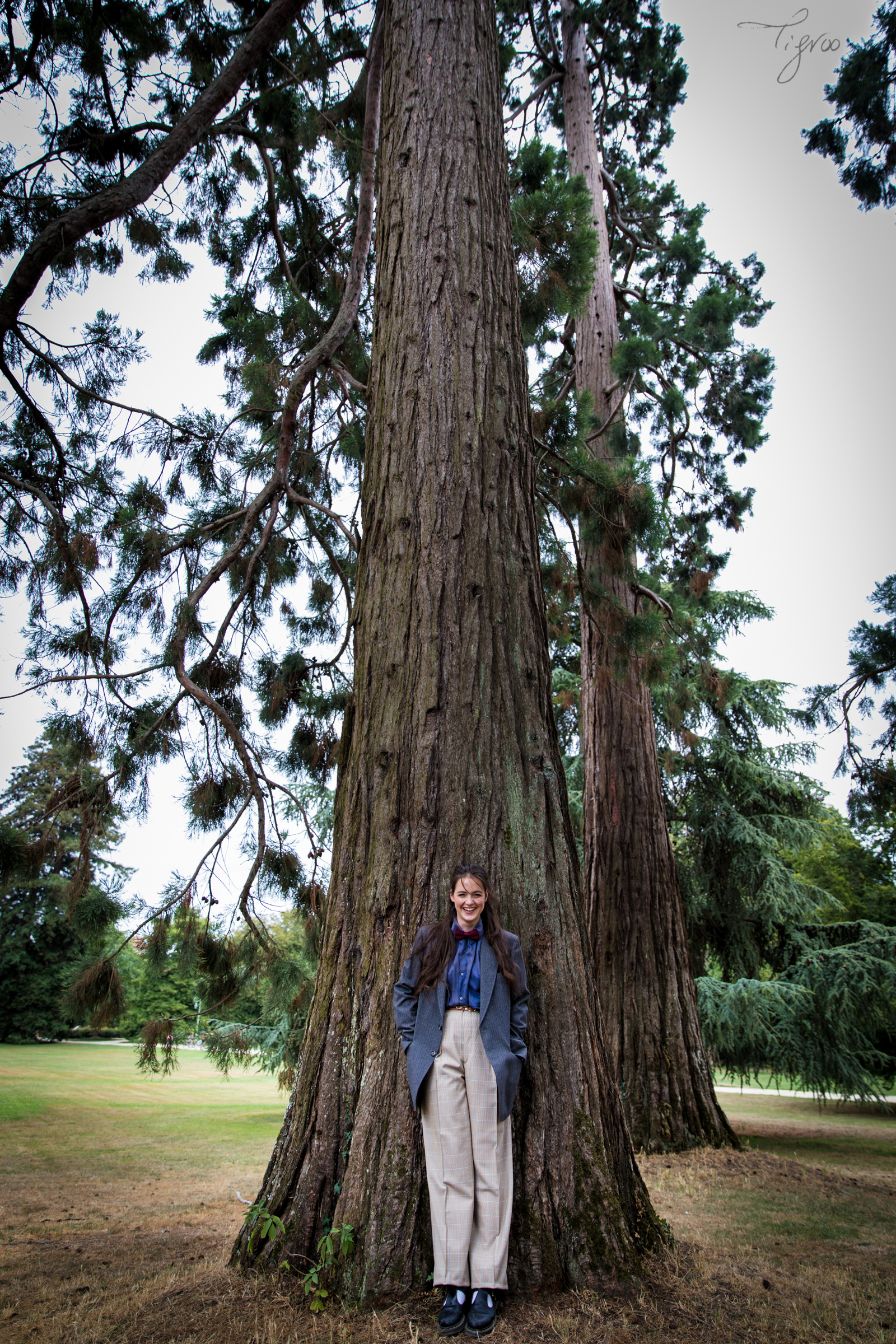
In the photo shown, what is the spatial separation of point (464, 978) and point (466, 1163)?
557 millimetres

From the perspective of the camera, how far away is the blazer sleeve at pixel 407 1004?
2549mm

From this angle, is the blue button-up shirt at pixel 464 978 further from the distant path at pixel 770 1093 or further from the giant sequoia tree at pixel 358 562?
the distant path at pixel 770 1093

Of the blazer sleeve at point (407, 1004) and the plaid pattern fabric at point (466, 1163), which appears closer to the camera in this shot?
the plaid pattern fabric at point (466, 1163)

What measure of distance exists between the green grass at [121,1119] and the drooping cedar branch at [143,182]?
414 cm

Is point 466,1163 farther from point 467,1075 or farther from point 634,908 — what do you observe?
point 634,908

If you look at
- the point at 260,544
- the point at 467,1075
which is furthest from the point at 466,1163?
the point at 260,544

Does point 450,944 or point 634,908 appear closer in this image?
point 450,944

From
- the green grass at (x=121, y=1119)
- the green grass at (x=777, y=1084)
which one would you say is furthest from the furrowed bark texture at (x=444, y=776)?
the green grass at (x=777, y=1084)

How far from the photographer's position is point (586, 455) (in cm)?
472

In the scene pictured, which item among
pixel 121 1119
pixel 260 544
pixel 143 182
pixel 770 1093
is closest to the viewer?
pixel 143 182

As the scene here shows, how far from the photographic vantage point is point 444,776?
2.87 meters

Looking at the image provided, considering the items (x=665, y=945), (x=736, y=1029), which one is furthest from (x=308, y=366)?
(x=736, y=1029)

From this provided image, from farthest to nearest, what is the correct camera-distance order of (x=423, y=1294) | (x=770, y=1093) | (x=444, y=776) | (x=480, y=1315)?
(x=770, y=1093)
(x=444, y=776)
(x=423, y=1294)
(x=480, y=1315)

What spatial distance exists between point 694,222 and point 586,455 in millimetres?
6431
